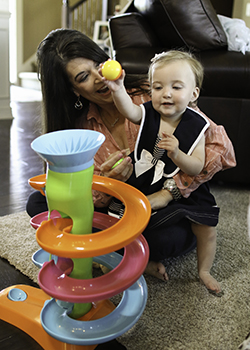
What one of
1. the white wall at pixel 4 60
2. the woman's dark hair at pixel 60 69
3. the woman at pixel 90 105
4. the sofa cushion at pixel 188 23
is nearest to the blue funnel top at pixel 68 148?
the woman at pixel 90 105

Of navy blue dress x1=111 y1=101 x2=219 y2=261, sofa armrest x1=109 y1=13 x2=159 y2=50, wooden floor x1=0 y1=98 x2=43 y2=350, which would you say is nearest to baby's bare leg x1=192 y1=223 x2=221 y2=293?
navy blue dress x1=111 y1=101 x2=219 y2=261

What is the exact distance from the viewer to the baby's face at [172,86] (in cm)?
107

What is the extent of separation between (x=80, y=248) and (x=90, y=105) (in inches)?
33.1

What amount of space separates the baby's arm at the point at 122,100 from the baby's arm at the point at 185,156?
0.14 m

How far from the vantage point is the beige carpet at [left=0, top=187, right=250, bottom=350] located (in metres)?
0.94

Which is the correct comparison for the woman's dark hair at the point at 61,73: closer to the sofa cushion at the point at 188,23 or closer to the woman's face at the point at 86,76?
the woman's face at the point at 86,76

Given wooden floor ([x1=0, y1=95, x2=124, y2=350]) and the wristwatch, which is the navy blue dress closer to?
the wristwatch

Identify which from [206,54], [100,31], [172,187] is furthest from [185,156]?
[100,31]

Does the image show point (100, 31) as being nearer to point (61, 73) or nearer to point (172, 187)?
point (61, 73)

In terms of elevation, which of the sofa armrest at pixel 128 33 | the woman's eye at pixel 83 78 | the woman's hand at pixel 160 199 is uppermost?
the sofa armrest at pixel 128 33

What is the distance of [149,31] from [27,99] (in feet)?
11.2

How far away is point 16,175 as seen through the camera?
7.20ft

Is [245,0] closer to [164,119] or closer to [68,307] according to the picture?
[164,119]

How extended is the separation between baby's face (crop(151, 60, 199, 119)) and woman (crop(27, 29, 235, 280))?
19 centimetres
